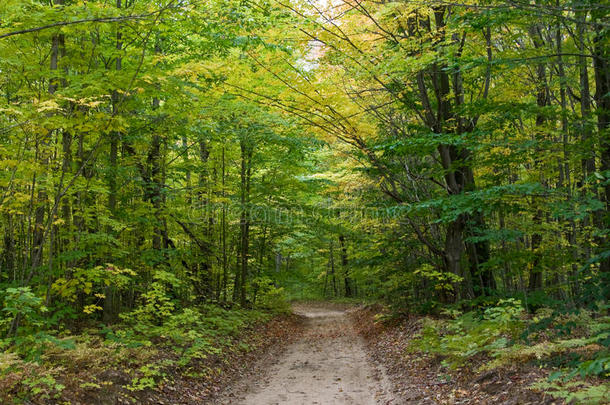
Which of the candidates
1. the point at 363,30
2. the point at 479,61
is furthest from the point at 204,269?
the point at 479,61

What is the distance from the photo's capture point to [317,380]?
26.5ft

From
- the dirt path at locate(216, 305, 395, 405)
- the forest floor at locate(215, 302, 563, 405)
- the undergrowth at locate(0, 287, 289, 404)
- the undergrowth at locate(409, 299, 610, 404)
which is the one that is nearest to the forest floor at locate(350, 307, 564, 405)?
the forest floor at locate(215, 302, 563, 405)

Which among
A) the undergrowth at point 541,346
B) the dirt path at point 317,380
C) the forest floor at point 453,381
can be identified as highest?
the undergrowth at point 541,346

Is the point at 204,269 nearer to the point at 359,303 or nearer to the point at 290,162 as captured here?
the point at 290,162

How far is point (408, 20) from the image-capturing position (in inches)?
368

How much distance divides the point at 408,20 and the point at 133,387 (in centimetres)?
926

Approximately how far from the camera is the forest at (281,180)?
5660mm

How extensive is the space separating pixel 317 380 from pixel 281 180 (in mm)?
8732

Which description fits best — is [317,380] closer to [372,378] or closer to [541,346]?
[372,378]

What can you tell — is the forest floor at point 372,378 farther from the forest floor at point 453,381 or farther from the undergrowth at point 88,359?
the undergrowth at point 88,359

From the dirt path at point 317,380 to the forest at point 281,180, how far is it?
0.30 metres

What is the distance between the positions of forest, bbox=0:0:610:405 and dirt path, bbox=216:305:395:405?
30cm

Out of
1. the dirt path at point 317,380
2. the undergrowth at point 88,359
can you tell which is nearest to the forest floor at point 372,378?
the dirt path at point 317,380

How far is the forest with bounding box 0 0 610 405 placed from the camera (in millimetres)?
5660
